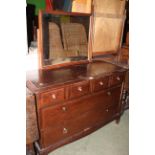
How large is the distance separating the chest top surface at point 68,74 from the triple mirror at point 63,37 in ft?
0.39

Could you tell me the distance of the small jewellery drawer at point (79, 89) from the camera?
1533 mm

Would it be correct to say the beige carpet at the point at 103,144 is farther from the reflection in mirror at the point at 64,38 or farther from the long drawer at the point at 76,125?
the reflection in mirror at the point at 64,38

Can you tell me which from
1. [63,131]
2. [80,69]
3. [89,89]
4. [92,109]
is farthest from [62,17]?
[63,131]

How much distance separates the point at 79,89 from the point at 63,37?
0.63 meters

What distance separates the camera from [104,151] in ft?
6.19

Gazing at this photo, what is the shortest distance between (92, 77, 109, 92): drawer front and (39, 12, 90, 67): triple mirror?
0.41m

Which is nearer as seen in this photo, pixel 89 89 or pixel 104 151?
pixel 89 89

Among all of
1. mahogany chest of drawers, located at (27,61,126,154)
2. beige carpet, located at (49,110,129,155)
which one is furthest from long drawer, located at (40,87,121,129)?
beige carpet, located at (49,110,129,155)

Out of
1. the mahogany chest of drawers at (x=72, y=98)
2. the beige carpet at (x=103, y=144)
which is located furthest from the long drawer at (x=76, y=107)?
the beige carpet at (x=103, y=144)
